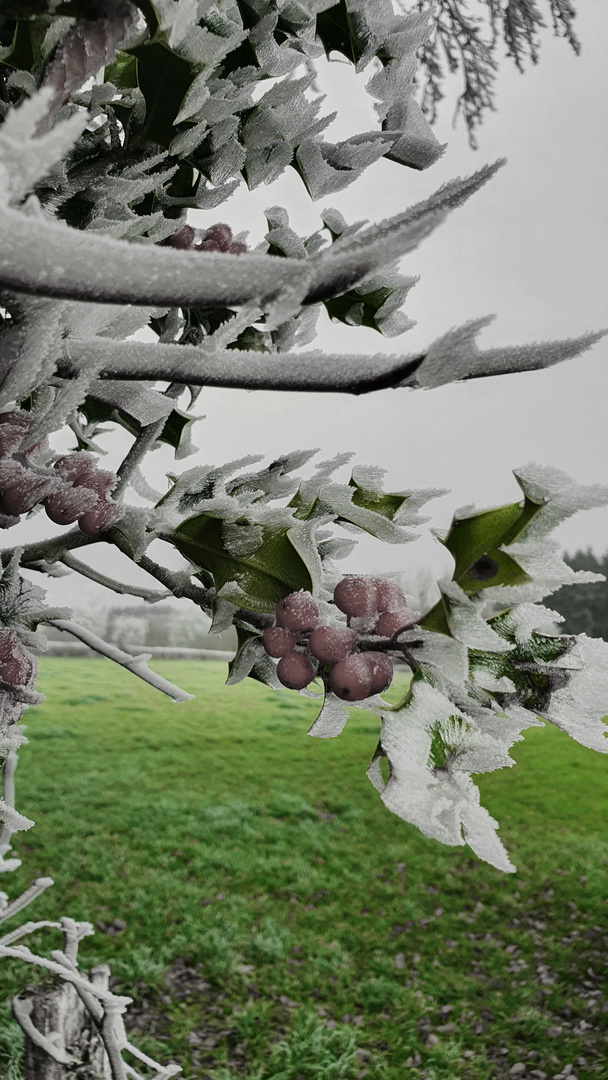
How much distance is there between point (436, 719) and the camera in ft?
1.68

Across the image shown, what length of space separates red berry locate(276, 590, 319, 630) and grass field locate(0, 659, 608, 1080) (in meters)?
3.87

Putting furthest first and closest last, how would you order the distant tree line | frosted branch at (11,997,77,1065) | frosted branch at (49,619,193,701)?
the distant tree line < frosted branch at (11,997,77,1065) < frosted branch at (49,619,193,701)

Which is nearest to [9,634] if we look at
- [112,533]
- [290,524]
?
[112,533]

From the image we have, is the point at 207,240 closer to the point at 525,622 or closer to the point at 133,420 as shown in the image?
the point at 133,420

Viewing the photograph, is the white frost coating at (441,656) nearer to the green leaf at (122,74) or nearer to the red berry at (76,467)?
the red berry at (76,467)

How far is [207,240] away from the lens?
92 cm

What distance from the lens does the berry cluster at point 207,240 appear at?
2.86 ft

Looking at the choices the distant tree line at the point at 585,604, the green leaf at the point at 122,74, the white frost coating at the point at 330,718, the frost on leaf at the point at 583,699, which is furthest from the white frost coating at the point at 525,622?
the distant tree line at the point at 585,604

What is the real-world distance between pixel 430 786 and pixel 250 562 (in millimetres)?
255

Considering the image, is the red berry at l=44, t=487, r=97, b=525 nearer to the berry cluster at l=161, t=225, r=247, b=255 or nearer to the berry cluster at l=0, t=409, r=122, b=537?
the berry cluster at l=0, t=409, r=122, b=537

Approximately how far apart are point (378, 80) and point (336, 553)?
0.50 m

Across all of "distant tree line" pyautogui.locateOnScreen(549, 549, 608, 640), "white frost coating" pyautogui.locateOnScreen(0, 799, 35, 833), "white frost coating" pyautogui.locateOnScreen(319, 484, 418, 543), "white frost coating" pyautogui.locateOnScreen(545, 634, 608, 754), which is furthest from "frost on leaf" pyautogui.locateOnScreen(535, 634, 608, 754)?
"distant tree line" pyautogui.locateOnScreen(549, 549, 608, 640)

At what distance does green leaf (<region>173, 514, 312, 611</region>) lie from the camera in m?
0.65

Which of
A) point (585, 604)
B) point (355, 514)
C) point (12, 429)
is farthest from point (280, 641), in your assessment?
point (585, 604)
